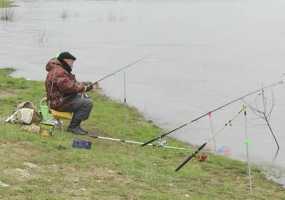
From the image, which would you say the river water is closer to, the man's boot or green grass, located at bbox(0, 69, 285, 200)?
green grass, located at bbox(0, 69, 285, 200)

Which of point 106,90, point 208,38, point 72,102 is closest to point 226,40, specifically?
point 208,38

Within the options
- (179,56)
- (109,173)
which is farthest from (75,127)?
(179,56)

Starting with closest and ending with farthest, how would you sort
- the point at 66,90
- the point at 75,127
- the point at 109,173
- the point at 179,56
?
the point at 109,173 → the point at 66,90 → the point at 75,127 → the point at 179,56

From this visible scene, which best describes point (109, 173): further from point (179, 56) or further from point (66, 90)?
point (179, 56)

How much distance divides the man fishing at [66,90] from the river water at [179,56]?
10.5 ft

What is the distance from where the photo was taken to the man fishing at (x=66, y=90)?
9711mm

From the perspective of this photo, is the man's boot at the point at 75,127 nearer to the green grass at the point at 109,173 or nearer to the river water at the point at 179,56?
the green grass at the point at 109,173

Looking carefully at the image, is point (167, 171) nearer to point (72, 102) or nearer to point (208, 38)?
point (72, 102)

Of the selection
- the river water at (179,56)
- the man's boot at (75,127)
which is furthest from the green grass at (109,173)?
the river water at (179,56)

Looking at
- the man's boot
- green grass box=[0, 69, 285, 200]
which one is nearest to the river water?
green grass box=[0, 69, 285, 200]

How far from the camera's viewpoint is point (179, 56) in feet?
84.3

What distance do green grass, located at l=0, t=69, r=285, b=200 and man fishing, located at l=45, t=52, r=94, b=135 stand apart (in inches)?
18.5

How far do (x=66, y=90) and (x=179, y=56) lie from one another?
16260 millimetres

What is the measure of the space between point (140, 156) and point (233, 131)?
4.85 meters
